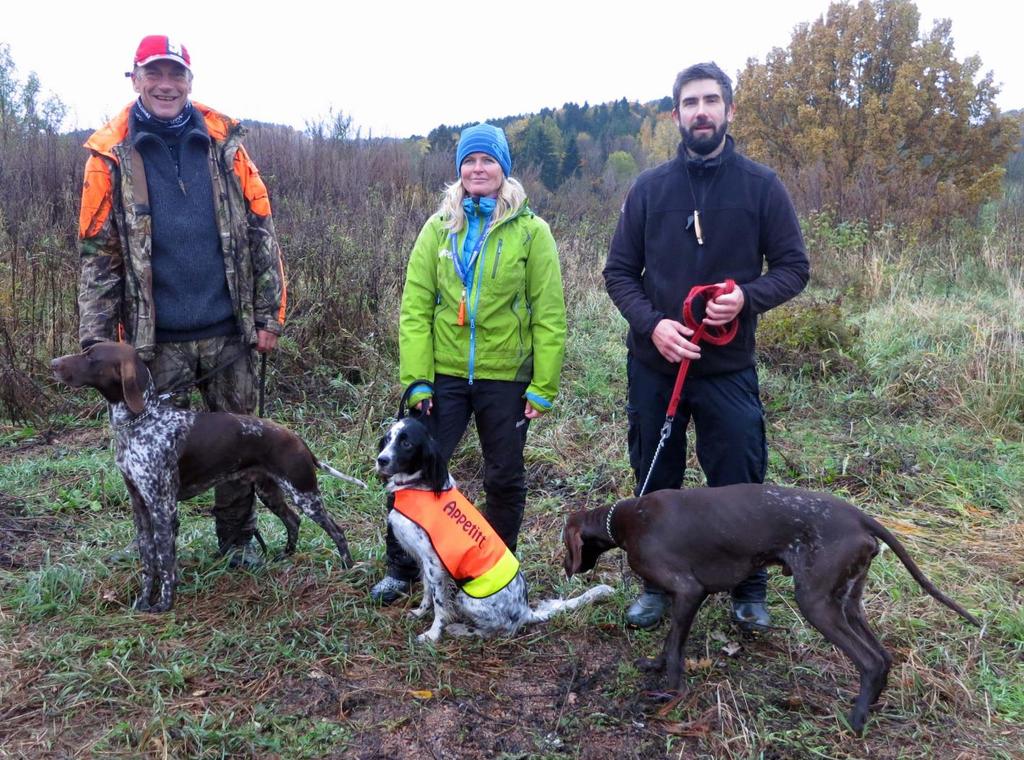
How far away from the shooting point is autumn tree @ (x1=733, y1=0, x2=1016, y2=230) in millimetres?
17156

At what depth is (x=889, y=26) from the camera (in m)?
18.2

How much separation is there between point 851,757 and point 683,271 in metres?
1.92

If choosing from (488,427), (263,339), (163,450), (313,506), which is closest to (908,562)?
(488,427)

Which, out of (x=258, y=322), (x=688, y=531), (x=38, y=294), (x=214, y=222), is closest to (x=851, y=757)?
(x=688, y=531)

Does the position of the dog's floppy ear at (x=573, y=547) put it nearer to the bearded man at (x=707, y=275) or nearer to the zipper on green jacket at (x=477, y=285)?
the bearded man at (x=707, y=275)

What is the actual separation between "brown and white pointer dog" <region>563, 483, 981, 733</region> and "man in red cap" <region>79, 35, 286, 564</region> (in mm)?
2031

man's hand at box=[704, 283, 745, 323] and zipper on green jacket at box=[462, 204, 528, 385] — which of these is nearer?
man's hand at box=[704, 283, 745, 323]

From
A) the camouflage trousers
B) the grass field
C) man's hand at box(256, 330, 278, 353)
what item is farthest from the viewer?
man's hand at box(256, 330, 278, 353)

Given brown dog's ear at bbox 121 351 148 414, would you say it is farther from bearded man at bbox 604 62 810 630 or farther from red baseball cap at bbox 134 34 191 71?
bearded man at bbox 604 62 810 630

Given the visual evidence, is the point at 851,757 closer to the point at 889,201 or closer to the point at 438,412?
the point at 438,412

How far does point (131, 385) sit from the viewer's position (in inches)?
133

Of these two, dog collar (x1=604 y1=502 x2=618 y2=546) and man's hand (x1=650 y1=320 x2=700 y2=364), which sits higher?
man's hand (x1=650 y1=320 x2=700 y2=364)

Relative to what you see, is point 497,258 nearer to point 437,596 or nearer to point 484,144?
point 484,144

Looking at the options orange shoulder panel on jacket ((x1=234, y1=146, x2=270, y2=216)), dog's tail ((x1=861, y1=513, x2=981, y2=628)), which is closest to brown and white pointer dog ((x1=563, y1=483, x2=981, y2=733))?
dog's tail ((x1=861, y1=513, x2=981, y2=628))
